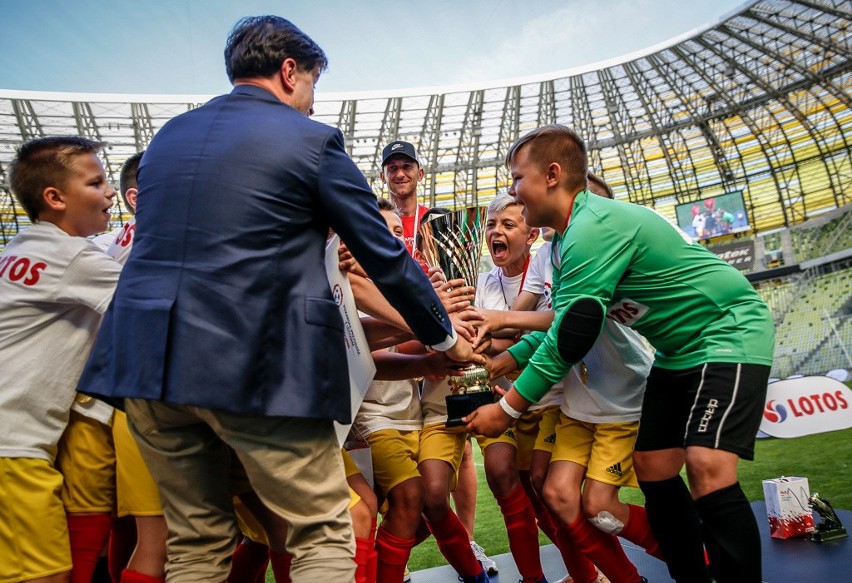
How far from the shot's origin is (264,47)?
7.39 ft

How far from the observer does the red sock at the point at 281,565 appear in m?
2.92

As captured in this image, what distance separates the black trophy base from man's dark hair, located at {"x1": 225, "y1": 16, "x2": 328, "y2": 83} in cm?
176

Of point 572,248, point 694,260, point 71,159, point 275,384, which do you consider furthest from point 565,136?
point 71,159

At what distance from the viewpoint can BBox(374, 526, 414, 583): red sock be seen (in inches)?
132

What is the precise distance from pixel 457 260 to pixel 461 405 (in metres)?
0.75

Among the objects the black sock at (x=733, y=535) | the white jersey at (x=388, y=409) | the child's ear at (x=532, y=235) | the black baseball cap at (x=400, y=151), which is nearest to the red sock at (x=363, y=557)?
the white jersey at (x=388, y=409)

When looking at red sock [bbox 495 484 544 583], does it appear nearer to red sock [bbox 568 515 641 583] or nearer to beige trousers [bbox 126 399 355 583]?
red sock [bbox 568 515 641 583]

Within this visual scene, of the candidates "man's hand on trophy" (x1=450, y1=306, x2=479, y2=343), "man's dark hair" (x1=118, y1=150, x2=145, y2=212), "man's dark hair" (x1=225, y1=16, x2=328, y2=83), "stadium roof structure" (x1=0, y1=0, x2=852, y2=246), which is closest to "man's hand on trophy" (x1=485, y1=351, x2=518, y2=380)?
"man's hand on trophy" (x1=450, y1=306, x2=479, y2=343)

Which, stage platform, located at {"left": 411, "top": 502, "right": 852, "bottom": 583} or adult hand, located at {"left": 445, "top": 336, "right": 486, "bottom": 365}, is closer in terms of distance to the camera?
adult hand, located at {"left": 445, "top": 336, "right": 486, "bottom": 365}

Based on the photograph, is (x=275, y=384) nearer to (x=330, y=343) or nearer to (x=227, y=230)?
(x=330, y=343)

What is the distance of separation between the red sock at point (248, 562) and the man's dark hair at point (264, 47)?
2.39 meters

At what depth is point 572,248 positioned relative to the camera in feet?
9.27

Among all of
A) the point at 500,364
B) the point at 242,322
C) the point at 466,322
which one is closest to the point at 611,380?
the point at 500,364

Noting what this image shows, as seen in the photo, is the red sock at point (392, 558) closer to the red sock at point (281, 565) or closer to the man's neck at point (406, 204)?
the red sock at point (281, 565)
